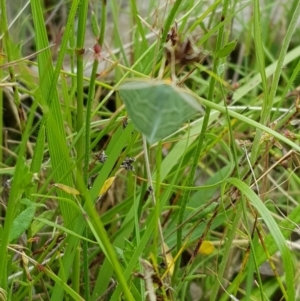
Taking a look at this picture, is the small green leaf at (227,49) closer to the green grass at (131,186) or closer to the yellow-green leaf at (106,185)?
the green grass at (131,186)

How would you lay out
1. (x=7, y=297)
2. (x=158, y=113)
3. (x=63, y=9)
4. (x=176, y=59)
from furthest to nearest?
(x=63, y=9) < (x=7, y=297) < (x=176, y=59) < (x=158, y=113)

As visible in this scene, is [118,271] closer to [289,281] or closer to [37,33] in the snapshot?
[289,281]

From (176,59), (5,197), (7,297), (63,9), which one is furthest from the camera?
(63,9)

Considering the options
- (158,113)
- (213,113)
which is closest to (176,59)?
(158,113)

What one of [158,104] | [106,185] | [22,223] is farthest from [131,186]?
[158,104]

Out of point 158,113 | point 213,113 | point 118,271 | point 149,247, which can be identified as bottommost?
point 149,247

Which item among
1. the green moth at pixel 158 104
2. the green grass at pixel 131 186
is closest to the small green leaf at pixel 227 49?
the green grass at pixel 131 186
